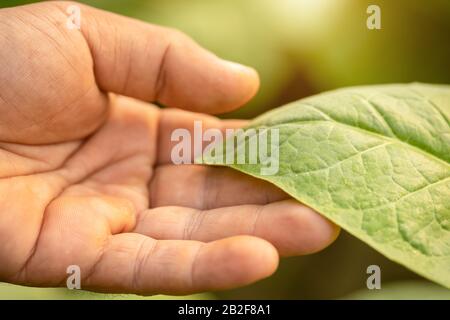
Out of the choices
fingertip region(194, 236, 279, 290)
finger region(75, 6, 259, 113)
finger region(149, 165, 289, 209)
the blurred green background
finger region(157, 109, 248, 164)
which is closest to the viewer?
fingertip region(194, 236, 279, 290)

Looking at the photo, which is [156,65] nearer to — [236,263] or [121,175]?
[121,175]

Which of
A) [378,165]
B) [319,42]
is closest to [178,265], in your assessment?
[378,165]

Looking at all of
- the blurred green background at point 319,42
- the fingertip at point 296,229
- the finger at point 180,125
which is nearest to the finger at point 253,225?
the fingertip at point 296,229

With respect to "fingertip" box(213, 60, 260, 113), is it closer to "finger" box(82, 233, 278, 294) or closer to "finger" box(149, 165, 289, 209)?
"finger" box(149, 165, 289, 209)

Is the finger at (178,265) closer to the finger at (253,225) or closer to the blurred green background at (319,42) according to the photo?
the finger at (253,225)

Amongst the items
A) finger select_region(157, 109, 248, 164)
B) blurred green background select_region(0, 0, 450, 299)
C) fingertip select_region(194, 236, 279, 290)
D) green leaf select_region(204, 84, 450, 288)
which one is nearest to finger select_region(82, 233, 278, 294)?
fingertip select_region(194, 236, 279, 290)
